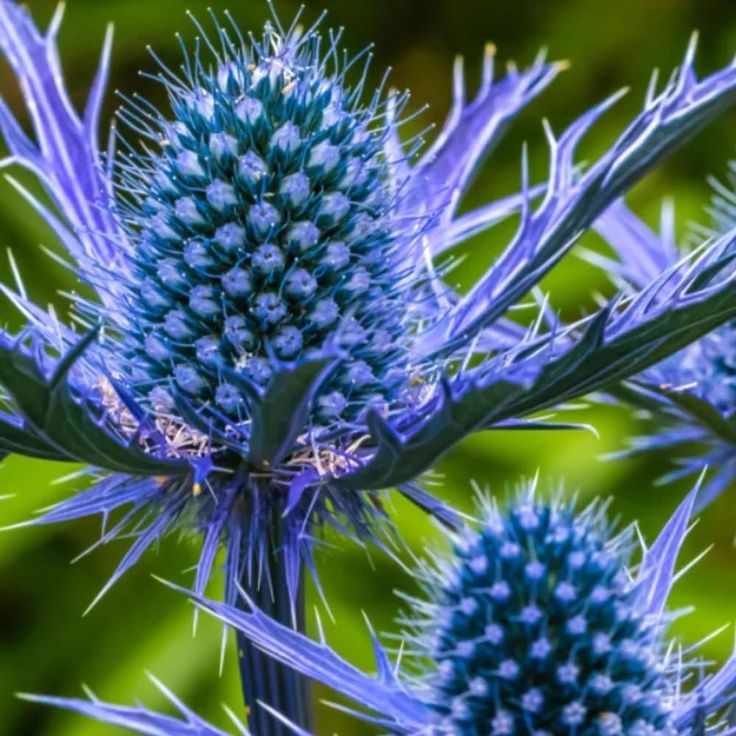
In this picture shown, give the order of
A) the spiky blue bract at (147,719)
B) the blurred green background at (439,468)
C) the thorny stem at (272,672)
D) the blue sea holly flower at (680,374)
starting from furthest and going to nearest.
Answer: the blurred green background at (439,468) → the blue sea holly flower at (680,374) → the thorny stem at (272,672) → the spiky blue bract at (147,719)

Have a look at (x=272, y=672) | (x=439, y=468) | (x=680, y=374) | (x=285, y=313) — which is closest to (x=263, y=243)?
(x=285, y=313)

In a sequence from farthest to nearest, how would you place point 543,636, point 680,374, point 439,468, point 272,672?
point 439,468 → point 680,374 → point 272,672 → point 543,636

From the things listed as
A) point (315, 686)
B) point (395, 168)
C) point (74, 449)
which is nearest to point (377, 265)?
point (395, 168)

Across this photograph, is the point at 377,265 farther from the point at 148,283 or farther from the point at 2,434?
the point at 2,434

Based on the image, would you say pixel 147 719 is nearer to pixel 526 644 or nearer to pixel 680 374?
pixel 526 644

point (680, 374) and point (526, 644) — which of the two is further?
point (680, 374)

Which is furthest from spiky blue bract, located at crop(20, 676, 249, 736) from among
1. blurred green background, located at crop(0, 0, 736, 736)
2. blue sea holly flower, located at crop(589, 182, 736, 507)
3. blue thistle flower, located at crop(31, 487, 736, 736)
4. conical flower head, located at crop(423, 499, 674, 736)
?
blurred green background, located at crop(0, 0, 736, 736)

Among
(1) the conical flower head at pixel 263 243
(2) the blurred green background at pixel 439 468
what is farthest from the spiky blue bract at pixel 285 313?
(2) the blurred green background at pixel 439 468

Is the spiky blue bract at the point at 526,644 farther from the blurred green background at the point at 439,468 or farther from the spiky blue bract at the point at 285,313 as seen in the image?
the blurred green background at the point at 439,468
